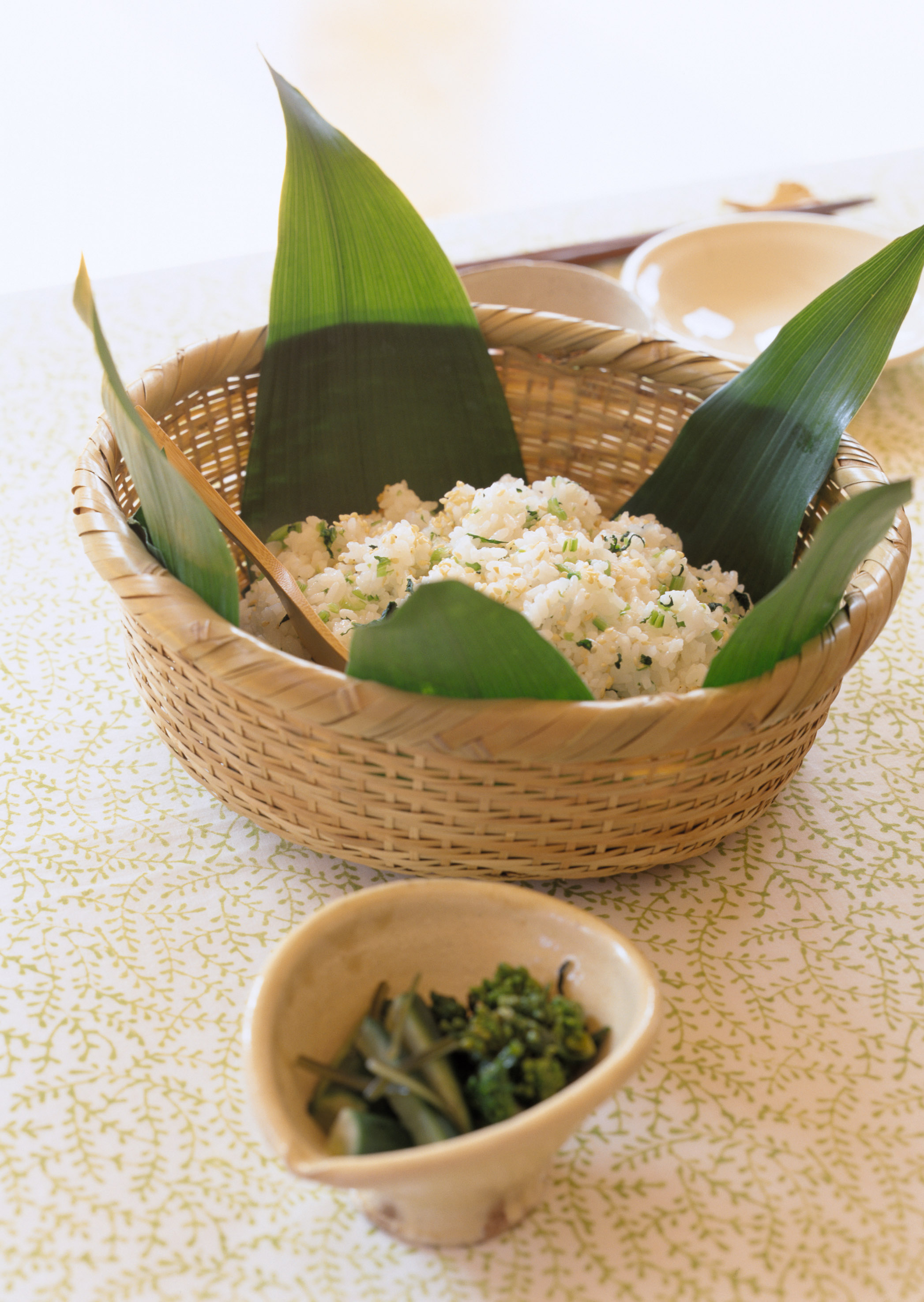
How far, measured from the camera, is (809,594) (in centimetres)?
85

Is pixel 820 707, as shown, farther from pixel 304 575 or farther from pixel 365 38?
pixel 365 38

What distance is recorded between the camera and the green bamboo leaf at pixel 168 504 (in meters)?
0.87

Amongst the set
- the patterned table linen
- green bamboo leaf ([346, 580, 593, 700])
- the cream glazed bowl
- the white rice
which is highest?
green bamboo leaf ([346, 580, 593, 700])

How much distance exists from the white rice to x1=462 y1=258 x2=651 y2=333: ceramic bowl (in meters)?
0.57

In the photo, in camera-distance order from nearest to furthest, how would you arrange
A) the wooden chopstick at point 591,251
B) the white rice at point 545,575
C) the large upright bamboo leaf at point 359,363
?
1. the white rice at point 545,575
2. the large upright bamboo leaf at point 359,363
3. the wooden chopstick at point 591,251

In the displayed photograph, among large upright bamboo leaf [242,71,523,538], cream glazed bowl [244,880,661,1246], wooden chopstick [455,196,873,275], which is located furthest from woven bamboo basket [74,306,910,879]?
wooden chopstick [455,196,873,275]

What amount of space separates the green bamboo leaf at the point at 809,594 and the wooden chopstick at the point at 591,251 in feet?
3.95

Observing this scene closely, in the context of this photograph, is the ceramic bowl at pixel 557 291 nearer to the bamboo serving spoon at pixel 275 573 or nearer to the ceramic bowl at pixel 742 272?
the ceramic bowl at pixel 742 272

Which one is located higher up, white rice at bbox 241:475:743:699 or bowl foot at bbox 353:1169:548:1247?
white rice at bbox 241:475:743:699

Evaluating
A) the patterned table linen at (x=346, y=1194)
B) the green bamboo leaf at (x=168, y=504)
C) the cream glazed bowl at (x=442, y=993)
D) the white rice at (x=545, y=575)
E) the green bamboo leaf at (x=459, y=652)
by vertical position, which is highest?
the green bamboo leaf at (x=168, y=504)

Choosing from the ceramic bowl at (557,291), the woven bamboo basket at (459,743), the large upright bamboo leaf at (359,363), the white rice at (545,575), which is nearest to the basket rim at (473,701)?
the woven bamboo basket at (459,743)

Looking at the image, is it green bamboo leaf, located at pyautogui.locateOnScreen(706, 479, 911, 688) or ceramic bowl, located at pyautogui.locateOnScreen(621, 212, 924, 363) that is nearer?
green bamboo leaf, located at pyautogui.locateOnScreen(706, 479, 911, 688)

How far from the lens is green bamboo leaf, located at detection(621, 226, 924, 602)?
1131 millimetres

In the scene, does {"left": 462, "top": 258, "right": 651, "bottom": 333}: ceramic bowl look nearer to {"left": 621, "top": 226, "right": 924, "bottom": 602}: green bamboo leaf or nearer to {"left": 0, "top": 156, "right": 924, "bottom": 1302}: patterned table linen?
{"left": 621, "top": 226, "right": 924, "bottom": 602}: green bamboo leaf
